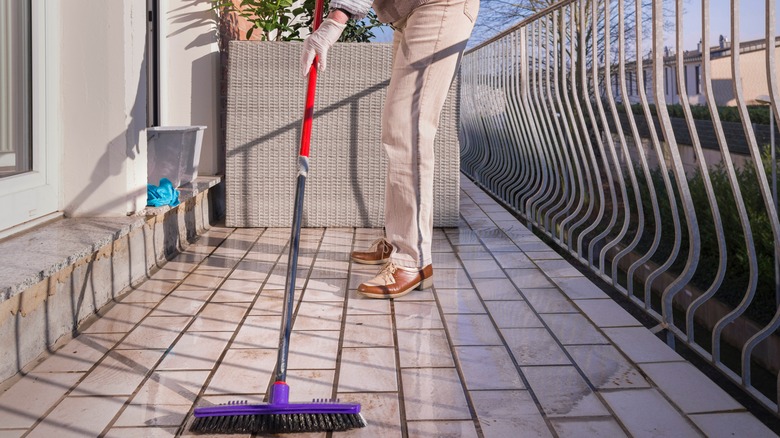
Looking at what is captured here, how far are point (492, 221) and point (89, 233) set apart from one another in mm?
2319

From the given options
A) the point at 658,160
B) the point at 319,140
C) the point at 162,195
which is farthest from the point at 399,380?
the point at 319,140

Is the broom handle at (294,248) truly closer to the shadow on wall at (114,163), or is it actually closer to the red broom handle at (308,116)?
the red broom handle at (308,116)

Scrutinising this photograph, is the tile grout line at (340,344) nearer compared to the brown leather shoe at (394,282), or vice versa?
the tile grout line at (340,344)

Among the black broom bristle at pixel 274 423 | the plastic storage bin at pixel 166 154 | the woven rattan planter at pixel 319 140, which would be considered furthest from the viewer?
the woven rattan planter at pixel 319 140

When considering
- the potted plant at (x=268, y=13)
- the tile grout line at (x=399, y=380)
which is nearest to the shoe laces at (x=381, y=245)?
the tile grout line at (x=399, y=380)

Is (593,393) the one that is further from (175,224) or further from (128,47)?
(175,224)

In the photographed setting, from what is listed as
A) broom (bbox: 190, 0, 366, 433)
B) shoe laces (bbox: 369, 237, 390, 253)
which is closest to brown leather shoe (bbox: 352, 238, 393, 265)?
shoe laces (bbox: 369, 237, 390, 253)

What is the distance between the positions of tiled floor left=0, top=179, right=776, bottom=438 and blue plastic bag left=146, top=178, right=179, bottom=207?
261 mm

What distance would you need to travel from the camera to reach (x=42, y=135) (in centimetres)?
271

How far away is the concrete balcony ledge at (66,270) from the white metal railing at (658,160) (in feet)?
5.07

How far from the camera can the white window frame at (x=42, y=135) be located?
8.39 feet

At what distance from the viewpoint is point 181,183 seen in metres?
3.79

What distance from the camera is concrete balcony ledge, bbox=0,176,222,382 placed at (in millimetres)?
1978

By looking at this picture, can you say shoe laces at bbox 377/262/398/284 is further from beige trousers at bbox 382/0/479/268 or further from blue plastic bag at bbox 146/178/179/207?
blue plastic bag at bbox 146/178/179/207
